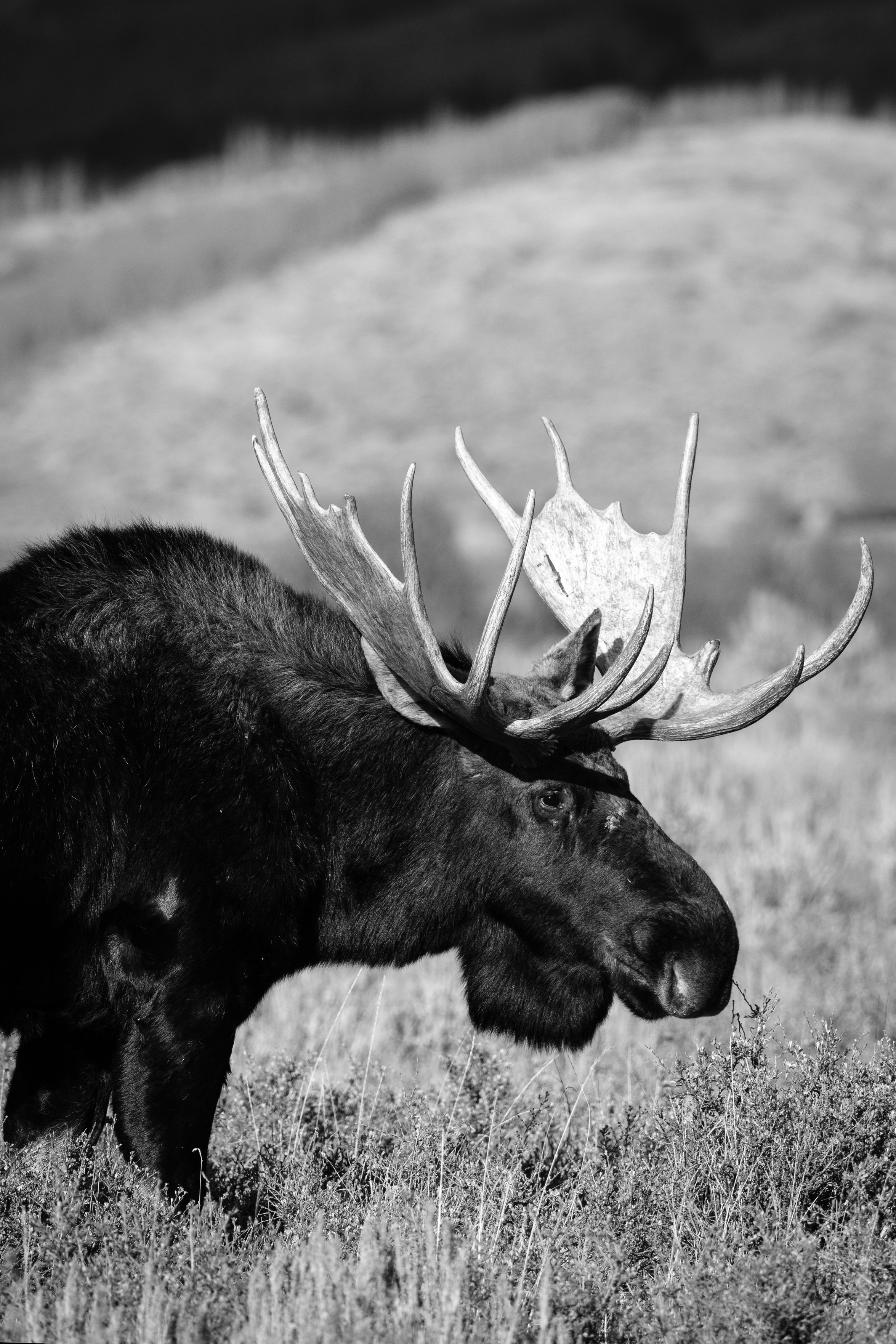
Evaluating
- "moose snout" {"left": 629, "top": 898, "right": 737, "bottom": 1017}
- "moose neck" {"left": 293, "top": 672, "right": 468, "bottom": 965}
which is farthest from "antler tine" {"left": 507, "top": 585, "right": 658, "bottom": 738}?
"moose snout" {"left": 629, "top": 898, "right": 737, "bottom": 1017}

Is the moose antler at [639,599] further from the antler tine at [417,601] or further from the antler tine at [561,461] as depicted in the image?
the antler tine at [417,601]

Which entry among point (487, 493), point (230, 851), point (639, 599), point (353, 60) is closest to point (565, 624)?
point (639, 599)

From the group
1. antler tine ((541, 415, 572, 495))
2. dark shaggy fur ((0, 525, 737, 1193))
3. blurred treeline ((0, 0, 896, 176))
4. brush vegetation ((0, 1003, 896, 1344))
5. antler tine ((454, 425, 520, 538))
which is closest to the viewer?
brush vegetation ((0, 1003, 896, 1344))

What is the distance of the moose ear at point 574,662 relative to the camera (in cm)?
422

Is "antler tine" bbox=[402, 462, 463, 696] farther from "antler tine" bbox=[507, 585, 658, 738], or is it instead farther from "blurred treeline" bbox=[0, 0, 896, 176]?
"blurred treeline" bbox=[0, 0, 896, 176]

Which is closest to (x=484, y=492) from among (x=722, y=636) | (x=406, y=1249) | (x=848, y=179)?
(x=406, y=1249)

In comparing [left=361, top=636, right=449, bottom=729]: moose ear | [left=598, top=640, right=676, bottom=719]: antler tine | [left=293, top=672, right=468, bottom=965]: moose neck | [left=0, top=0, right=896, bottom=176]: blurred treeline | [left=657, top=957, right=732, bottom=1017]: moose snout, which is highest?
[left=0, top=0, right=896, bottom=176]: blurred treeline

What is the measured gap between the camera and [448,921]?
172 inches

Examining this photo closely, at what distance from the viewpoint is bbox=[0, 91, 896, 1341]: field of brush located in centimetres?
362

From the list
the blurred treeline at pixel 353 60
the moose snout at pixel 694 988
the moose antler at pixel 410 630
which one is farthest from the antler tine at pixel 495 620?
the blurred treeline at pixel 353 60

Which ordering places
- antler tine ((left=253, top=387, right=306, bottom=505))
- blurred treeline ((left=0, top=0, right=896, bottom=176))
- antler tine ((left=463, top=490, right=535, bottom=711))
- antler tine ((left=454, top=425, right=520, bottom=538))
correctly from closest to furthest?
antler tine ((left=463, top=490, right=535, bottom=711)) → antler tine ((left=253, top=387, right=306, bottom=505)) → antler tine ((left=454, top=425, right=520, bottom=538)) → blurred treeline ((left=0, top=0, right=896, bottom=176))

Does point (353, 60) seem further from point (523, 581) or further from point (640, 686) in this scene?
point (640, 686)

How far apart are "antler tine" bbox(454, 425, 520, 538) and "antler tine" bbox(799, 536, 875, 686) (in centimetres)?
96

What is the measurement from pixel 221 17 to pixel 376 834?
1068 inches
